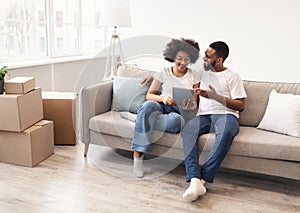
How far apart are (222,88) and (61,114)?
55.3 inches

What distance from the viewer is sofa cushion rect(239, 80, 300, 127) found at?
7.61ft

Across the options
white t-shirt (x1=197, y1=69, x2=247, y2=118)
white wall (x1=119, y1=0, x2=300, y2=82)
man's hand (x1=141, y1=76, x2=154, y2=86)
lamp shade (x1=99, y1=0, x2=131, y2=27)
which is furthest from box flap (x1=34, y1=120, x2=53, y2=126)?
white wall (x1=119, y1=0, x2=300, y2=82)

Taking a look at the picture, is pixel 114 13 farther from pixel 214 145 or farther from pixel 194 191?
pixel 194 191

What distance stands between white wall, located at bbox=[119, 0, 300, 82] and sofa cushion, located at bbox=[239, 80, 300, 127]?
5.09 feet

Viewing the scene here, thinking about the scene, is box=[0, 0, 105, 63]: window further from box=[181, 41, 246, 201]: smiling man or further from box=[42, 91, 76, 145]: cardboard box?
box=[181, 41, 246, 201]: smiling man

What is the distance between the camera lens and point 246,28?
13.6 ft

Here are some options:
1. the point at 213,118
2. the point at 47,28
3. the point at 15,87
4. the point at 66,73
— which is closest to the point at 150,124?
the point at 213,118

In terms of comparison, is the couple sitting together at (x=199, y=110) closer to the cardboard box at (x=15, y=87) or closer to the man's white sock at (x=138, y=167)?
the man's white sock at (x=138, y=167)

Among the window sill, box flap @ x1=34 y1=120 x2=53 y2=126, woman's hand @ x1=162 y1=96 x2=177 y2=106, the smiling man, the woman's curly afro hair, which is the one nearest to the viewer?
the smiling man

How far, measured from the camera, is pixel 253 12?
407cm

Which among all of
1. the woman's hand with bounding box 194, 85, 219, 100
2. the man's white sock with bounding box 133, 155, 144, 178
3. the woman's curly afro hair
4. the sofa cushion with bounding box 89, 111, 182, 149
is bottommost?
the man's white sock with bounding box 133, 155, 144, 178

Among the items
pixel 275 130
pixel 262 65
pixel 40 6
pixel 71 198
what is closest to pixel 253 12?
pixel 262 65

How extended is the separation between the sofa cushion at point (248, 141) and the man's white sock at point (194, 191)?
235 mm

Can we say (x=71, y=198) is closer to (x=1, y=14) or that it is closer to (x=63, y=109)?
(x=63, y=109)
